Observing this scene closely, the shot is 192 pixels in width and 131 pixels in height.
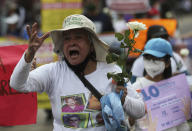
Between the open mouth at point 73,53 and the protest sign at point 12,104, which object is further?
the protest sign at point 12,104

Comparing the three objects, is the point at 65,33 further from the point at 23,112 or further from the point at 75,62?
the point at 23,112

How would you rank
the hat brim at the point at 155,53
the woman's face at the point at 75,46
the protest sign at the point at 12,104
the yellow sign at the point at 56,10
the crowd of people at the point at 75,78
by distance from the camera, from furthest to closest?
the yellow sign at the point at 56,10
the hat brim at the point at 155,53
the protest sign at the point at 12,104
the woman's face at the point at 75,46
the crowd of people at the point at 75,78

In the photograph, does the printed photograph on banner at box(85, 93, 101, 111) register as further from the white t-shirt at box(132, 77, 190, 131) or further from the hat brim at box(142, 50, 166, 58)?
the hat brim at box(142, 50, 166, 58)

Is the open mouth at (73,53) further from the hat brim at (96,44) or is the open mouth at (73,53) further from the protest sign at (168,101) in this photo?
the protest sign at (168,101)

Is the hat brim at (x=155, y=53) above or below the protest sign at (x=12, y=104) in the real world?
above

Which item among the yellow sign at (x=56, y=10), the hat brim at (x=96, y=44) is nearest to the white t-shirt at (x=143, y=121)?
the hat brim at (x=96, y=44)

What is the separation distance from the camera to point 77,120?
3338 millimetres

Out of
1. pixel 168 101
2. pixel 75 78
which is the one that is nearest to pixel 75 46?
pixel 75 78

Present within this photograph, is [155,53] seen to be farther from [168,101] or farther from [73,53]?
[73,53]

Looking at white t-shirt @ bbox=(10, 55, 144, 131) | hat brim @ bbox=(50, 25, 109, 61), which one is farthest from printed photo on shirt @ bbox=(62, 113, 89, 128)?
hat brim @ bbox=(50, 25, 109, 61)

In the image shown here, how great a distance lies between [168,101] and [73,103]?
135 cm

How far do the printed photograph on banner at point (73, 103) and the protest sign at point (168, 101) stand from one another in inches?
41.3

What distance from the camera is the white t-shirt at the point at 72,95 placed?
131 inches

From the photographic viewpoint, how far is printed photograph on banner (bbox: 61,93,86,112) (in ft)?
11.0
